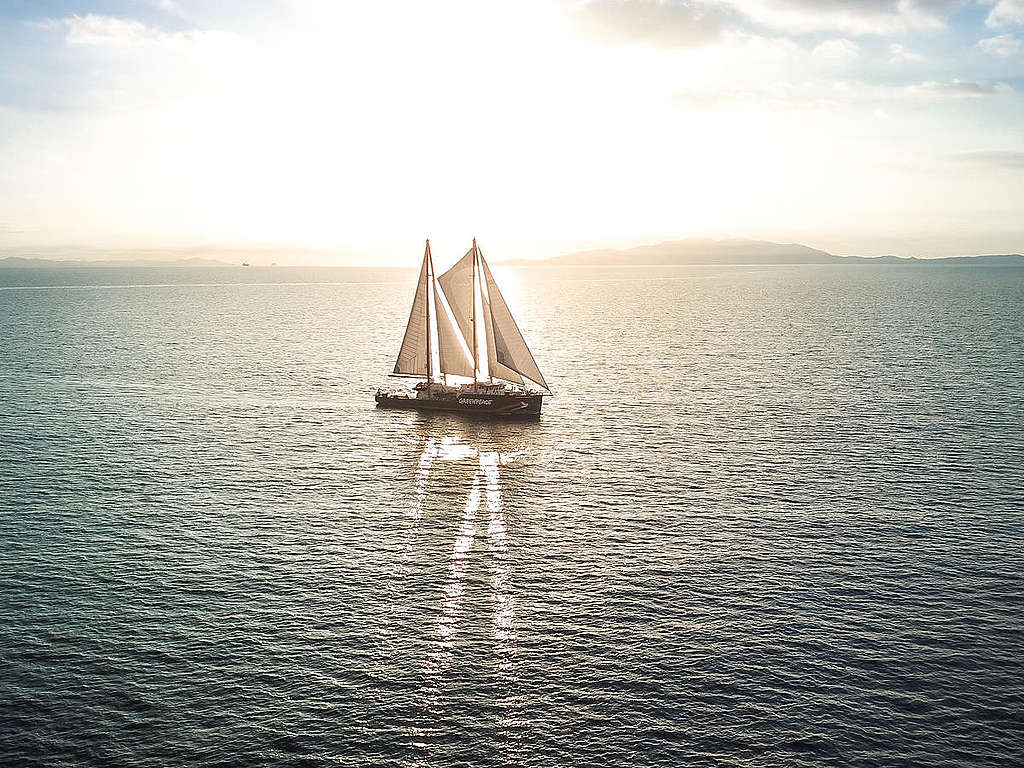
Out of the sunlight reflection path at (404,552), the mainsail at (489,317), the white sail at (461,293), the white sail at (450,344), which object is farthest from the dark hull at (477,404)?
the sunlight reflection path at (404,552)

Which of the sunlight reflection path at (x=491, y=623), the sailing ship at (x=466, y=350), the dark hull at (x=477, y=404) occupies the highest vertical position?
the sailing ship at (x=466, y=350)

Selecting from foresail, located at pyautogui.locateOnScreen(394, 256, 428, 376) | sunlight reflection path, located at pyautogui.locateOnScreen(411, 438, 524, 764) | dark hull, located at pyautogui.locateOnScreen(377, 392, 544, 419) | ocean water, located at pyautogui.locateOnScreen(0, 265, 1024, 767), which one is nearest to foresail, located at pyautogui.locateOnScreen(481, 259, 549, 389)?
dark hull, located at pyautogui.locateOnScreen(377, 392, 544, 419)

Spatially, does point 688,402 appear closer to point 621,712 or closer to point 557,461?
point 557,461

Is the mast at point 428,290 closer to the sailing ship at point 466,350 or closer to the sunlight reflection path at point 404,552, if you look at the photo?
the sailing ship at point 466,350

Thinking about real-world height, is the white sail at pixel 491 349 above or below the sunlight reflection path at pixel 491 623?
above

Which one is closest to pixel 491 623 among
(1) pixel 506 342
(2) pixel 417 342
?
(1) pixel 506 342

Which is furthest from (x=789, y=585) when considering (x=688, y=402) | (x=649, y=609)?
(x=688, y=402)

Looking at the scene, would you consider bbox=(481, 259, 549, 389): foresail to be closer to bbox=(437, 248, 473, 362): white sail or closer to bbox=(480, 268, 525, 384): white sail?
bbox=(480, 268, 525, 384): white sail

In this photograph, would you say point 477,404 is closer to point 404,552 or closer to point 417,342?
point 417,342
